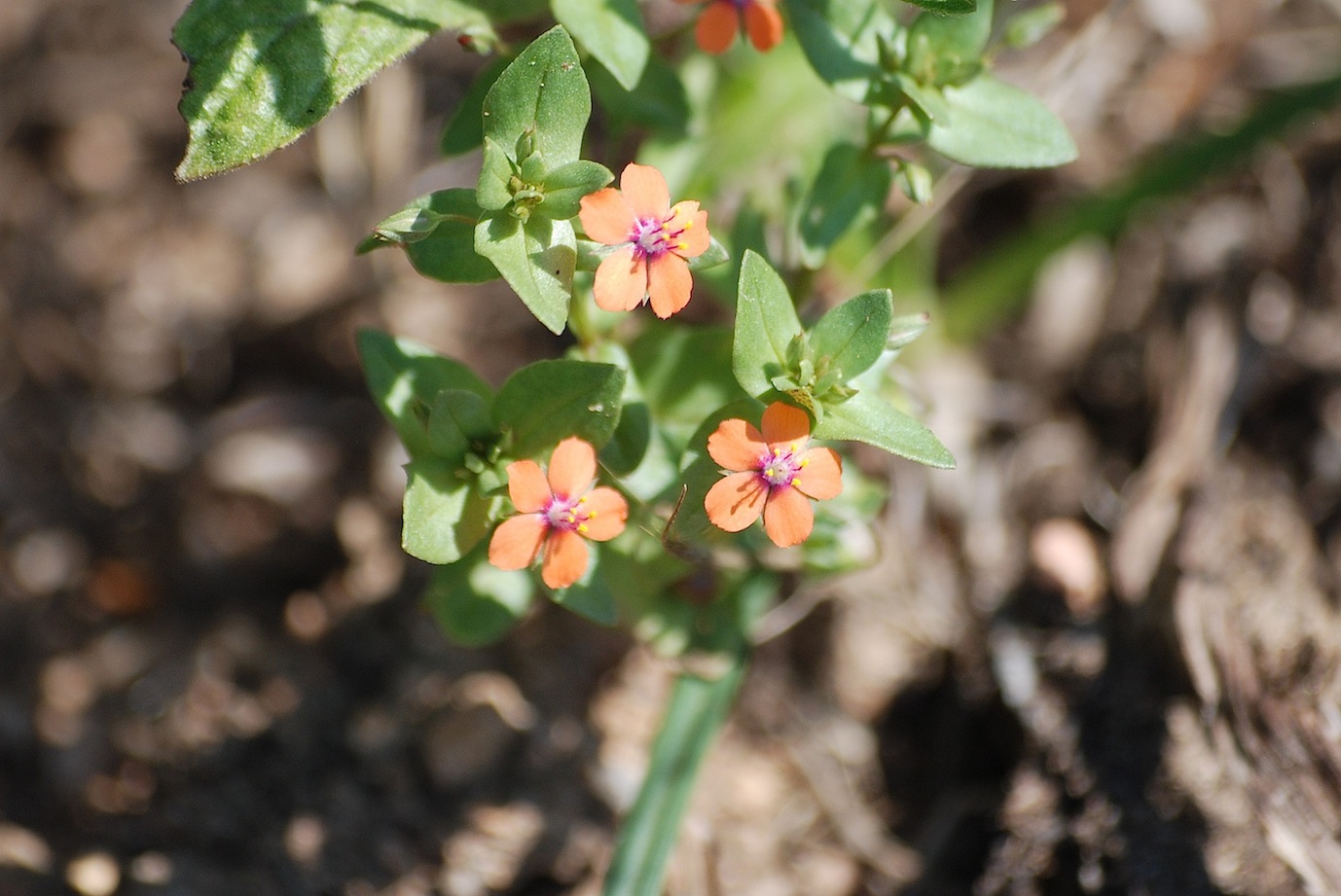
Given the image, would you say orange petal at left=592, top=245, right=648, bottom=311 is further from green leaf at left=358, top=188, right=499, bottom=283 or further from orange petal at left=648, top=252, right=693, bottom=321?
green leaf at left=358, top=188, right=499, bottom=283

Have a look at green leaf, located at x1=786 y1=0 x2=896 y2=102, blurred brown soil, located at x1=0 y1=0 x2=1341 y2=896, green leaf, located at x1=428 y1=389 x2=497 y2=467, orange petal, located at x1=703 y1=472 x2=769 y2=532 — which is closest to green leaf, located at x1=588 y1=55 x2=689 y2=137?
green leaf, located at x1=786 y1=0 x2=896 y2=102

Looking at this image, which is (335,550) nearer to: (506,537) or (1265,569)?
(506,537)

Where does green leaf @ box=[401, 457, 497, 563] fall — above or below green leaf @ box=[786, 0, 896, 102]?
below

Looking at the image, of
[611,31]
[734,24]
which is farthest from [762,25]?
[611,31]

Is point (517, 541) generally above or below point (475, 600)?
above

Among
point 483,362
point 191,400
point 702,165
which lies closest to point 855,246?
point 702,165

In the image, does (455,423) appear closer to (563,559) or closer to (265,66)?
(563,559)
